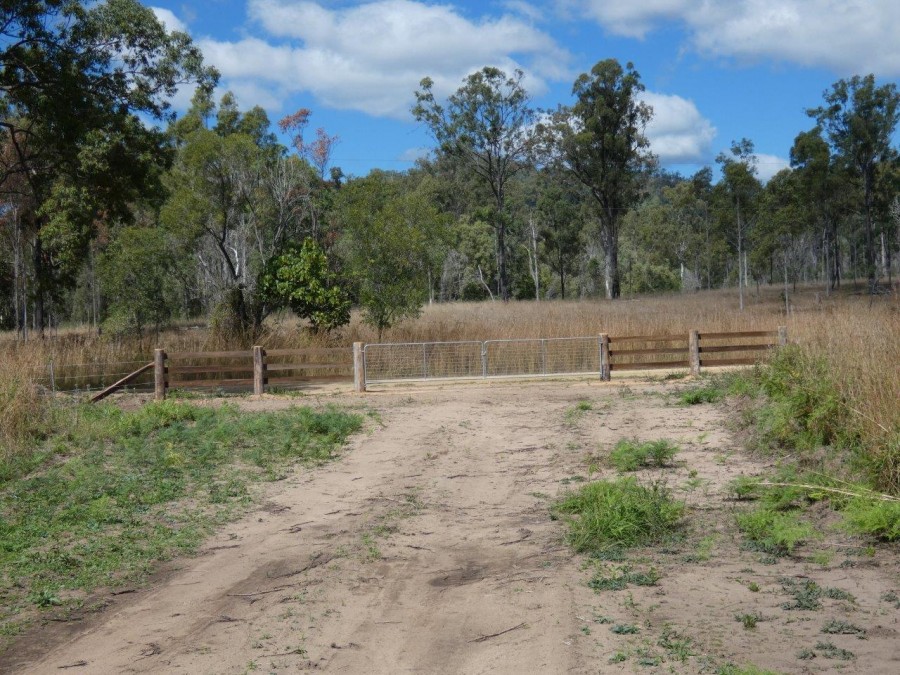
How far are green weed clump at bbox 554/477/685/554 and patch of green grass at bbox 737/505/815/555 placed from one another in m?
0.66

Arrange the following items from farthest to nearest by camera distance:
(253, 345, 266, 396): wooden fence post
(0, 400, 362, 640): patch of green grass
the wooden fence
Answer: (253, 345, 266, 396): wooden fence post
the wooden fence
(0, 400, 362, 640): patch of green grass

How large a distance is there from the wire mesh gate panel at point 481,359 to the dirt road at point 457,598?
47.3ft

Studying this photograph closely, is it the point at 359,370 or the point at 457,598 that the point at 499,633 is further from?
the point at 359,370

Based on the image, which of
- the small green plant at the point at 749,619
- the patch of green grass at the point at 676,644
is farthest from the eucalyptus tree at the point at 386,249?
the patch of green grass at the point at 676,644

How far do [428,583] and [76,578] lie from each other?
9.84 ft

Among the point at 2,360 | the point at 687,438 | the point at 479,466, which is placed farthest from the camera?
the point at 2,360

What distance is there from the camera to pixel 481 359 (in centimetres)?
2600

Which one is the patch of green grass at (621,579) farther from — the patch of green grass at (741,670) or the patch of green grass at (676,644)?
the patch of green grass at (741,670)

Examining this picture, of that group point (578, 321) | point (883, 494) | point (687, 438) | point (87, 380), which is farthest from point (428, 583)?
point (578, 321)

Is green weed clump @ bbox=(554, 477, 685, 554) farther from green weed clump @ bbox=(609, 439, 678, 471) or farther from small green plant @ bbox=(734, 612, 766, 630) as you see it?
green weed clump @ bbox=(609, 439, 678, 471)

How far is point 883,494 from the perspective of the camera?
→ 777 centimetres

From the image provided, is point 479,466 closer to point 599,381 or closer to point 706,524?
point 706,524

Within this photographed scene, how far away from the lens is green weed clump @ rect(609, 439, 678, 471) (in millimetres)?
10906

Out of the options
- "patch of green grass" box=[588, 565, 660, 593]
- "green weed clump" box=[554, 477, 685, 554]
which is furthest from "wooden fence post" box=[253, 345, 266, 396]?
"patch of green grass" box=[588, 565, 660, 593]
